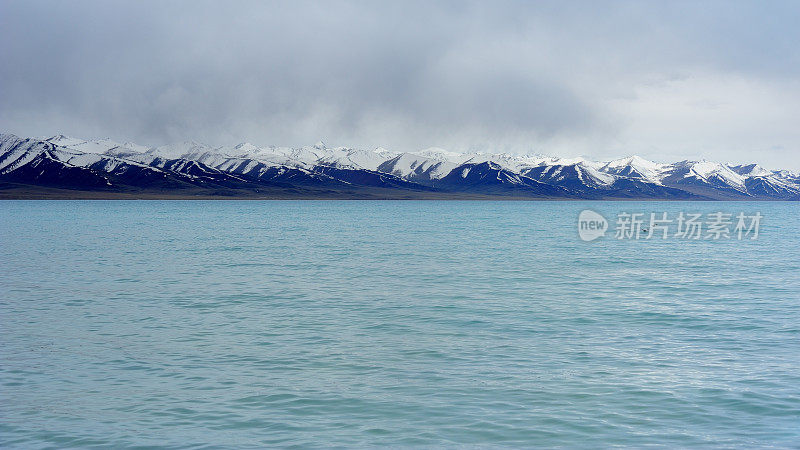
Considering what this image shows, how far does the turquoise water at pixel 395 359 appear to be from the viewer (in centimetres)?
1328

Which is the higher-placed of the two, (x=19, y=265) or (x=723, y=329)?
(x=723, y=329)

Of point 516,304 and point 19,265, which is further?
point 19,265

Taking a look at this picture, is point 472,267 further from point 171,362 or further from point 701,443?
point 701,443

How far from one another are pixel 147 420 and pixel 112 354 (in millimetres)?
6049

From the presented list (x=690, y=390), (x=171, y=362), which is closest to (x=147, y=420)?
(x=171, y=362)

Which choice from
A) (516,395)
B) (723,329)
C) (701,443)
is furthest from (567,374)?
(723,329)

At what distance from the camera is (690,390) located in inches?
610

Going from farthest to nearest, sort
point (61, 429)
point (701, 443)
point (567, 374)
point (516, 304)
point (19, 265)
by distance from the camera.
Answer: point (19, 265), point (516, 304), point (567, 374), point (61, 429), point (701, 443)

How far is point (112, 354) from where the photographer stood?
1902 centimetres

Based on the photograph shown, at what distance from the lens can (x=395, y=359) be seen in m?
18.5

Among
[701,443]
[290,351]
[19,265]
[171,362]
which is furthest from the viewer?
[19,265]

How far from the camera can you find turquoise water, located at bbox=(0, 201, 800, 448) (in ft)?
43.6

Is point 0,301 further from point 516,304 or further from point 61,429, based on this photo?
point 516,304

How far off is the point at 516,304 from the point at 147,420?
1724 centimetres
